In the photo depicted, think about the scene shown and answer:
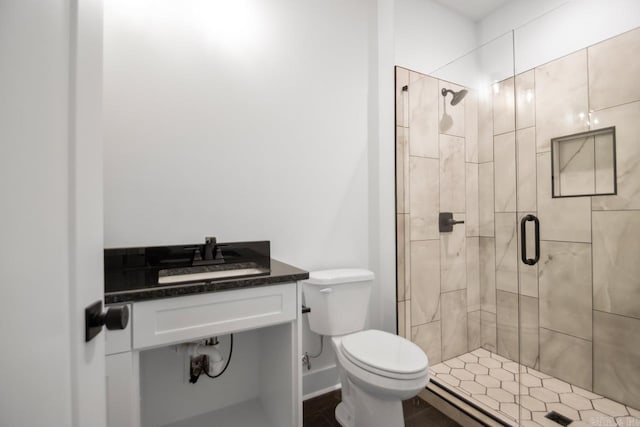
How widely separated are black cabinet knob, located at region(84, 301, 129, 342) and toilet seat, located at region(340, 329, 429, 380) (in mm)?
1091

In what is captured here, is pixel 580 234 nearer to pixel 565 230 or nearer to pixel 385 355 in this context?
pixel 565 230

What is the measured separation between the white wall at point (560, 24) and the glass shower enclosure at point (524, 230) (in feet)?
0.27

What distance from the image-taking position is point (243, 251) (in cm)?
163

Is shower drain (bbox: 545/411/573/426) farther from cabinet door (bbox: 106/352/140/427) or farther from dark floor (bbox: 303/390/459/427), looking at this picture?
cabinet door (bbox: 106/352/140/427)

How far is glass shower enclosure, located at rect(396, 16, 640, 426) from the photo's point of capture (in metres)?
1.67

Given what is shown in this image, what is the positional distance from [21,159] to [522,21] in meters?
3.04

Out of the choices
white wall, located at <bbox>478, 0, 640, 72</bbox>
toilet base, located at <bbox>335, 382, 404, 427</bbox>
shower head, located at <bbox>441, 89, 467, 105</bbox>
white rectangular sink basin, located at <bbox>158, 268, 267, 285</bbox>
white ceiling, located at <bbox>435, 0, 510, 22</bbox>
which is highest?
white ceiling, located at <bbox>435, 0, 510, 22</bbox>

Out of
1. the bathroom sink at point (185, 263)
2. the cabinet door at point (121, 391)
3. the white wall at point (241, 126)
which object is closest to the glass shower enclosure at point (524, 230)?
the white wall at point (241, 126)

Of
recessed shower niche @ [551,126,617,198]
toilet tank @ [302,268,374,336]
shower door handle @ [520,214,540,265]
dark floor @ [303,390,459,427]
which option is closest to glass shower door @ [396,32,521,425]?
shower door handle @ [520,214,540,265]

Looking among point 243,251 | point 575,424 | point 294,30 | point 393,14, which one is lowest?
point 575,424

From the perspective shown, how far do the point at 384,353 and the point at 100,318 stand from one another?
124 cm

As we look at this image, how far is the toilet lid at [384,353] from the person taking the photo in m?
1.29

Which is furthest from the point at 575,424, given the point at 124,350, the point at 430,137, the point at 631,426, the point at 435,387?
the point at 124,350

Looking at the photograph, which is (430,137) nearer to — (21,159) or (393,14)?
(393,14)
